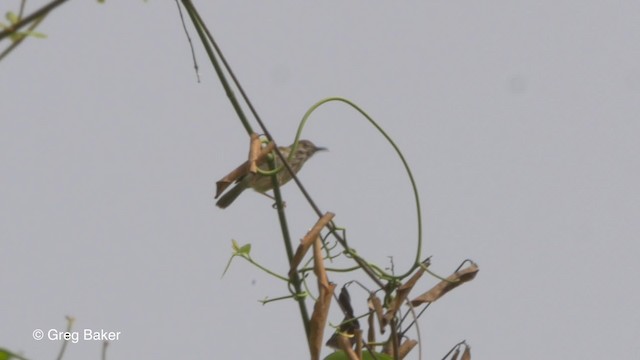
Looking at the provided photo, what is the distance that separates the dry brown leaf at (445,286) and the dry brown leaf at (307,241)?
1.52 ft

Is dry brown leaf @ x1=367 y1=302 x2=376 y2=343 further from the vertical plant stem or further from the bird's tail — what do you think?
the bird's tail

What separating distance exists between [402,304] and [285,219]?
1.55 feet

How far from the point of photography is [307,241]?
108 inches

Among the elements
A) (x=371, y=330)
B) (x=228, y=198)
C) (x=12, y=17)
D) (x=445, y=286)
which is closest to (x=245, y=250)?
(x=371, y=330)

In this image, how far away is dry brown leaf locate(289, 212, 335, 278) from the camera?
9.02 ft

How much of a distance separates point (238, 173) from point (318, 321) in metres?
0.48

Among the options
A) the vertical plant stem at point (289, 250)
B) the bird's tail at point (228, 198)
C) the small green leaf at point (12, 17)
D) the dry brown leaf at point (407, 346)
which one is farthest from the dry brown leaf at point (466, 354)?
the bird's tail at point (228, 198)

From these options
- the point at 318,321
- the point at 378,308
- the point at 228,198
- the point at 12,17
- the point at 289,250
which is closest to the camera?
the point at 12,17

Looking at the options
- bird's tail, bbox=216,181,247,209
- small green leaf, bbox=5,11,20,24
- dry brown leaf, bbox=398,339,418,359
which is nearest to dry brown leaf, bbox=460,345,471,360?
dry brown leaf, bbox=398,339,418,359

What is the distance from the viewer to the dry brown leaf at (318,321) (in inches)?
104

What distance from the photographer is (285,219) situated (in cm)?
276

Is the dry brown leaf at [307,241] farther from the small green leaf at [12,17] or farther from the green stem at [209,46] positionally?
the small green leaf at [12,17]

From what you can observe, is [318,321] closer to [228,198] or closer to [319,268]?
[319,268]

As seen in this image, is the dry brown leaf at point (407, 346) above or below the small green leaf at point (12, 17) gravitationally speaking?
below
